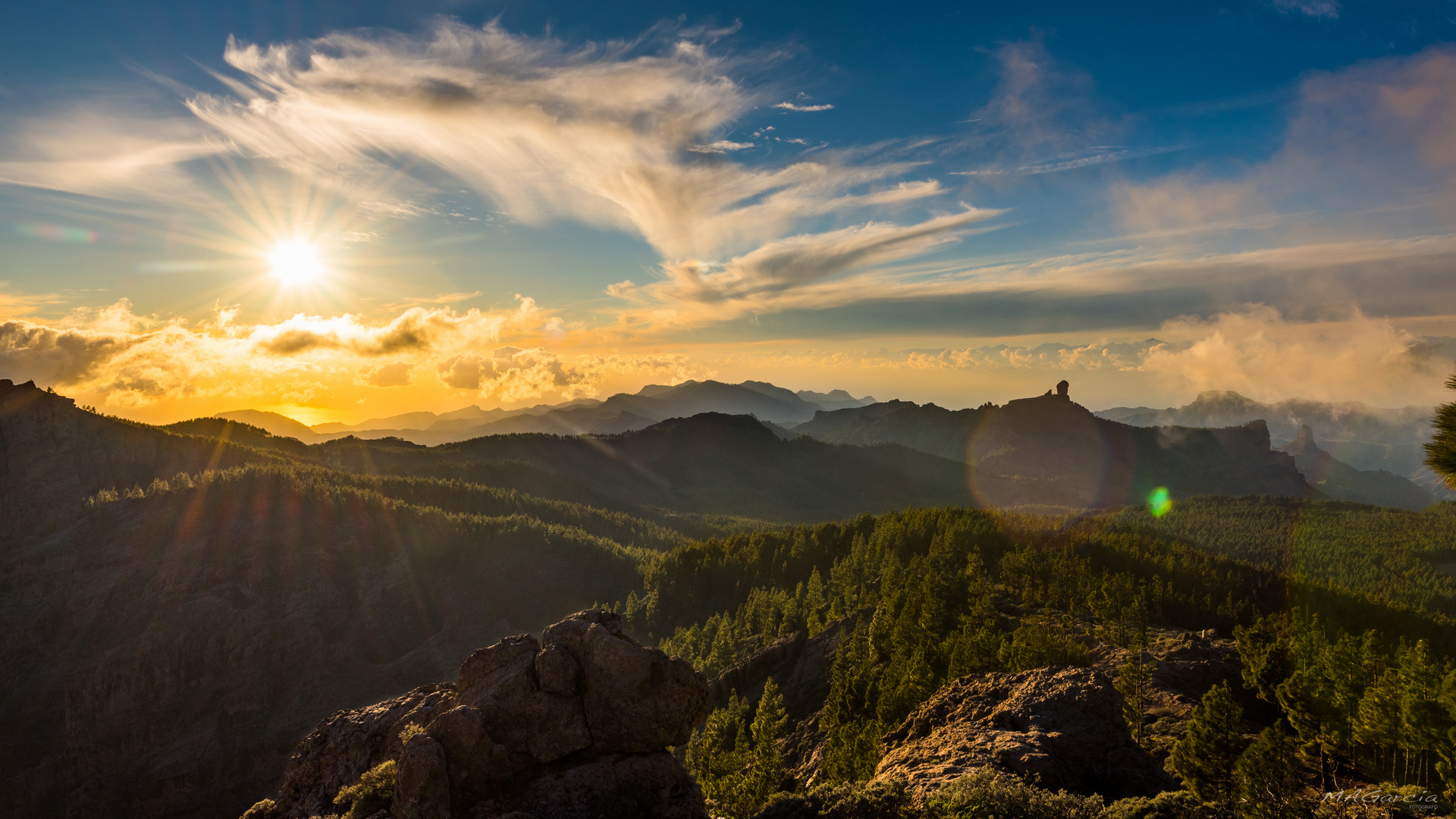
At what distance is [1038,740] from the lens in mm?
36094

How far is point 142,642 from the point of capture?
6604 inches

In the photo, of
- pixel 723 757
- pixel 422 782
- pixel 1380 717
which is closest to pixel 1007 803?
pixel 422 782

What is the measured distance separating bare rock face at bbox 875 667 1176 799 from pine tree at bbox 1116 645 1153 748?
1104 centimetres

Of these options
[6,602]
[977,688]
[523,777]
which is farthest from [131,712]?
[977,688]

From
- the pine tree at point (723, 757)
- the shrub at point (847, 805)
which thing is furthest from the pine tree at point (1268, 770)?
the pine tree at point (723, 757)

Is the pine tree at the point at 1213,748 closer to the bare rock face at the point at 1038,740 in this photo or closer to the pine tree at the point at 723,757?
the bare rock face at the point at 1038,740

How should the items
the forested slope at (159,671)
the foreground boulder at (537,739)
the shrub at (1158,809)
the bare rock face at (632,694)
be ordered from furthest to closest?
the forested slope at (159,671), the bare rock face at (632,694), the foreground boulder at (537,739), the shrub at (1158,809)

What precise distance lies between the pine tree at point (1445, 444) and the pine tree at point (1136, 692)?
3987 centimetres

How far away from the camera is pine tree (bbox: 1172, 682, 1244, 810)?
38000mm

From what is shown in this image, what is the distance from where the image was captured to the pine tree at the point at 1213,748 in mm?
38000

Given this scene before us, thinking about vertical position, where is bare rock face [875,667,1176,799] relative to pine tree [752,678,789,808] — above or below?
above

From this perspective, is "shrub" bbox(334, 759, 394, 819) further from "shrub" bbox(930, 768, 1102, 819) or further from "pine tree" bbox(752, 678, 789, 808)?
"pine tree" bbox(752, 678, 789, 808)

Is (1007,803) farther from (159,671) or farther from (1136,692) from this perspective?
(159,671)

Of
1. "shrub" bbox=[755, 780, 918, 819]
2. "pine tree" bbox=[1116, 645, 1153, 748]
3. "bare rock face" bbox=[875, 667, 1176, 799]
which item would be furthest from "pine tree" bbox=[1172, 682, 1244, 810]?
"shrub" bbox=[755, 780, 918, 819]
